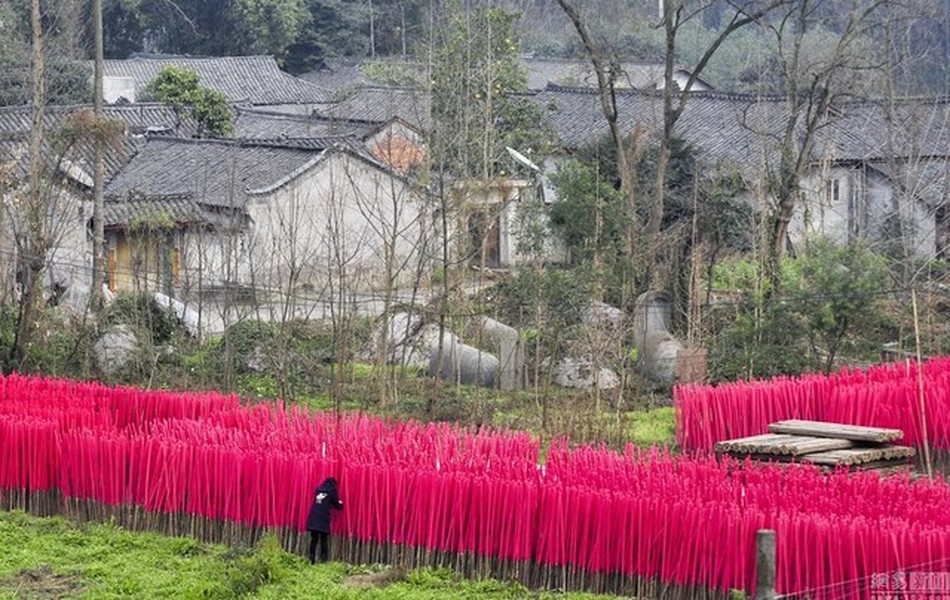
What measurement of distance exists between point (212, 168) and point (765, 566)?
66.8 ft

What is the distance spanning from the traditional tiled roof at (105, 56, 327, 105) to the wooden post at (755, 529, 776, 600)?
111 feet

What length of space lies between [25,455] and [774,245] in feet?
36.9

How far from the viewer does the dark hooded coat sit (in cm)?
1061

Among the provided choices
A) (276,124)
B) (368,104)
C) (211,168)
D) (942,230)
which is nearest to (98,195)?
(211,168)

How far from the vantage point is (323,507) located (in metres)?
10.6

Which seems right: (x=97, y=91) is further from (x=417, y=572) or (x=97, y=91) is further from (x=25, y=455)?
(x=417, y=572)

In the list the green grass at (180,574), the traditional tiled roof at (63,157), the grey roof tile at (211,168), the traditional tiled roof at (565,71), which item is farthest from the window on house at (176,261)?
the traditional tiled roof at (565,71)

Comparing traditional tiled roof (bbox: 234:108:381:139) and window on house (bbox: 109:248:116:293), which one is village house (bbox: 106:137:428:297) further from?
traditional tiled roof (bbox: 234:108:381:139)

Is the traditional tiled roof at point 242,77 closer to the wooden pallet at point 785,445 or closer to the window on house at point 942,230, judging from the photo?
the window on house at point 942,230

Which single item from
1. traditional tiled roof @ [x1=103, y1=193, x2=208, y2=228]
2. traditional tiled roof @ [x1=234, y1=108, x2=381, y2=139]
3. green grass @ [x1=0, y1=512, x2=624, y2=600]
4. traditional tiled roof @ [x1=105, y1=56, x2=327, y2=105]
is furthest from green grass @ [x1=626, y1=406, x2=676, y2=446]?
traditional tiled roof @ [x1=105, y1=56, x2=327, y2=105]

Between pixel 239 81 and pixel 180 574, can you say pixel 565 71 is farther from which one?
pixel 180 574

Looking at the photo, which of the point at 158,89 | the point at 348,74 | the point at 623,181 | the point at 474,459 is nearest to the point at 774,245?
Answer: the point at 623,181

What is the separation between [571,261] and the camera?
67.2 feet

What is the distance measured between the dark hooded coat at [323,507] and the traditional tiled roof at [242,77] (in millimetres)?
30322
